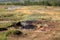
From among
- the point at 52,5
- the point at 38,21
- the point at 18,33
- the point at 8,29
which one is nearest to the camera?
the point at 18,33

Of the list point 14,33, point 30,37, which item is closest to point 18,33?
point 14,33

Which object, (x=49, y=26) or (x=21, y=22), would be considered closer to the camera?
(x=49, y=26)

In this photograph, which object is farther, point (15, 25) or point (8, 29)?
point (15, 25)

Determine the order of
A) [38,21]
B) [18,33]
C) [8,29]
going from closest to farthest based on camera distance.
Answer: [18,33], [8,29], [38,21]

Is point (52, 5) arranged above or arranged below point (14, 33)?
below

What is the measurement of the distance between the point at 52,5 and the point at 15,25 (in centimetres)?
312

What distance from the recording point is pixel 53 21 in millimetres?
4086

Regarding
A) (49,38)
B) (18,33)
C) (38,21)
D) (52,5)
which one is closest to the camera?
(49,38)

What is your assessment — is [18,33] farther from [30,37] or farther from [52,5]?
[52,5]

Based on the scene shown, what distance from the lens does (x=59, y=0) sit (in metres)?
6.79

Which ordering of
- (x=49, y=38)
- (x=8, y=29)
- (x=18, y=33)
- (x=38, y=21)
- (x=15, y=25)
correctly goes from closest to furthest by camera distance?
(x=49, y=38), (x=18, y=33), (x=8, y=29), (x=15, y=25), (x=38, y=21)

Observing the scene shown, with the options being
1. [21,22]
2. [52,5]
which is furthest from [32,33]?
[52,5]

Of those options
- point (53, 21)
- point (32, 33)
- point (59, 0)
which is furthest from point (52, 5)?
point (32, 33)

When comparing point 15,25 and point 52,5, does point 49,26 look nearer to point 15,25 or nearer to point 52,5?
point 15,25
